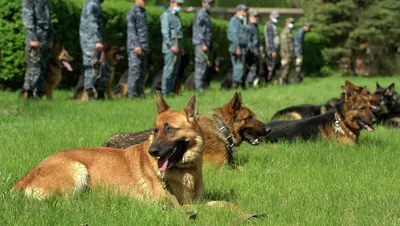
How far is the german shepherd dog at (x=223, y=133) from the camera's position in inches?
297

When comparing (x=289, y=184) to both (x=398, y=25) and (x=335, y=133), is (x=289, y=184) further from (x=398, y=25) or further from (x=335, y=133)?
(x=398, y=25)

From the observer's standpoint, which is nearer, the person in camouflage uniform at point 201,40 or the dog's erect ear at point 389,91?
the dog's erect ear at point 389,91

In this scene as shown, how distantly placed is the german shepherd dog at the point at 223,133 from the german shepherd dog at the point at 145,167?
1.71 m

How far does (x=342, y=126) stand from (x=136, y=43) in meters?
7.96

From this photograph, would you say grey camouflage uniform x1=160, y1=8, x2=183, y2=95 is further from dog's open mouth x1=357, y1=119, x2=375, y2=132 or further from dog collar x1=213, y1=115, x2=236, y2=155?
dog collar x1=213, y1=115, x2=236, y2=155

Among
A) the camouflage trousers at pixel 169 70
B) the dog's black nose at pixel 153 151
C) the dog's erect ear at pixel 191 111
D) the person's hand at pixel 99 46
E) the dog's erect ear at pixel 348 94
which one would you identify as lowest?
the camouflage trousers at pixel 169 70

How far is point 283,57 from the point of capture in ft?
90.0

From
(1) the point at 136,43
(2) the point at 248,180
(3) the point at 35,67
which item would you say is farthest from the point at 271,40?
(2) the point at 248,180

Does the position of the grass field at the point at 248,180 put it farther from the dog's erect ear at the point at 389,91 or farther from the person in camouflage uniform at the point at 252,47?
the person in camouflage uniform at the point at 252,47

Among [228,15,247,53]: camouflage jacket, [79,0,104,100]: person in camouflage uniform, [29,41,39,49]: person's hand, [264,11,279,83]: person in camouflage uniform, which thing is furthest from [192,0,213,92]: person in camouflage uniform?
[264,11,279,83]: person in camouflage uniform

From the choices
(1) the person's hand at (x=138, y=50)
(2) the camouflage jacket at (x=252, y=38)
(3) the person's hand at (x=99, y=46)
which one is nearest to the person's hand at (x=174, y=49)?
(1) the person's hand at (x=138, y=50)

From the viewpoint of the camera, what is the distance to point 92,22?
15500 millimetres

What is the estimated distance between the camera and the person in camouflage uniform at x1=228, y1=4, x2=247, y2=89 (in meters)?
21.4

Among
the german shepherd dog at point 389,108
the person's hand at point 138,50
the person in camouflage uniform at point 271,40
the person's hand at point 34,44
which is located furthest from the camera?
the person in camouflage uniform at point 271,40
